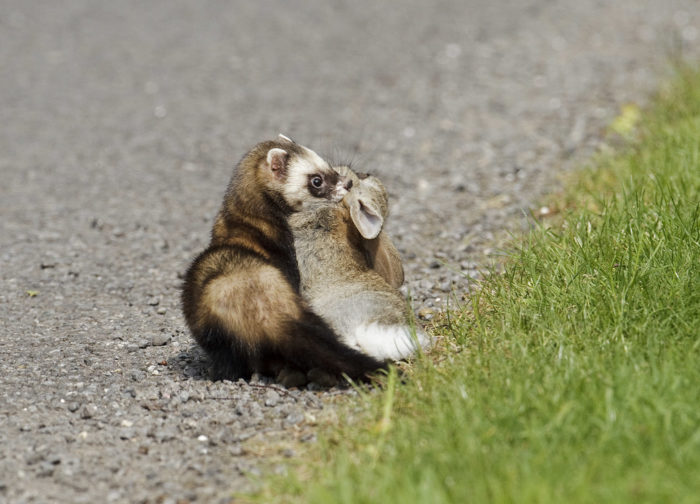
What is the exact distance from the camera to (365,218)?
495 cm

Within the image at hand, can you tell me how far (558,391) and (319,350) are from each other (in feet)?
3.85

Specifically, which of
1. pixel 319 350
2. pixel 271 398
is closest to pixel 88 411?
pixel 271 398

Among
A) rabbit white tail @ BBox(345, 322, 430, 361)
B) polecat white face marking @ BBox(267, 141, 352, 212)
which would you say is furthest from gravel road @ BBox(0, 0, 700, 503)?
polecat white face marking @ BBox(267, 141, 352, 212)

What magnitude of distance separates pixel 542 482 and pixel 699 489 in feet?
1.69

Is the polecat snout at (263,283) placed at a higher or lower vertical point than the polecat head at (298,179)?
lower

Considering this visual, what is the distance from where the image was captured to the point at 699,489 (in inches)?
116

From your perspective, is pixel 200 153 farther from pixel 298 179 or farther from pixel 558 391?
pixel 558 391

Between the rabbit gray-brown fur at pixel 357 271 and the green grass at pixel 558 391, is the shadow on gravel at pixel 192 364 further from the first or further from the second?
the green grass at pixel 558 391

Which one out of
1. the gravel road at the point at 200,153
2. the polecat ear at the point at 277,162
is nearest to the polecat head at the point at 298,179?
the polecat ear at the point at 277,162

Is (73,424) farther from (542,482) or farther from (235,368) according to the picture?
(542,482)

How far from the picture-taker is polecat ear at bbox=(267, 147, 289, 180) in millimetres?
5148

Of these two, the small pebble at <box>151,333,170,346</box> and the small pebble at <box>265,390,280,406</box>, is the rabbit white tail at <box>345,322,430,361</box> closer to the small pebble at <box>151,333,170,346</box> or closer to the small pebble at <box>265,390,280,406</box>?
the small pebble at <box>265,390,280,406</box>

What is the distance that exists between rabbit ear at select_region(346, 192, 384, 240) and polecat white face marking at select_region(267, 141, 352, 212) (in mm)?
189

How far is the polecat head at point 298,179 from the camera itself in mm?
5141
